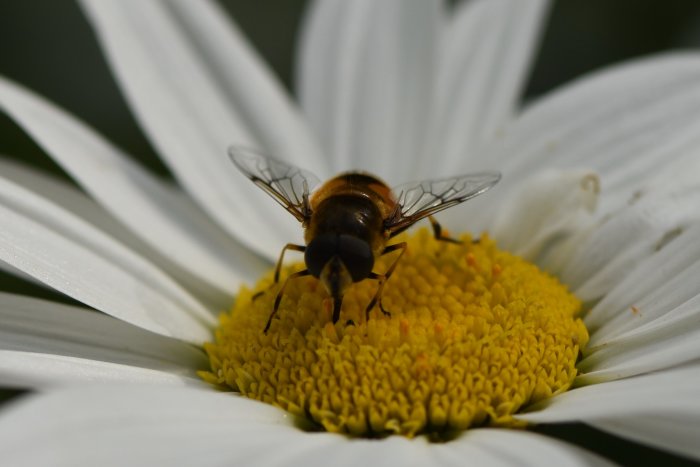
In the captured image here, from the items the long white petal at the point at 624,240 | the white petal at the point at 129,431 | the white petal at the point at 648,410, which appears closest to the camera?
the white petal at the point at 129,431

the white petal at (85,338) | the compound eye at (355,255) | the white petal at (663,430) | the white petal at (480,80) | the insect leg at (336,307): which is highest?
the white petal at (480,80)

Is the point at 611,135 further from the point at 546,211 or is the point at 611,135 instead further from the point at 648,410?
the point at 648,410

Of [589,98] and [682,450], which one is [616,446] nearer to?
[682,450]

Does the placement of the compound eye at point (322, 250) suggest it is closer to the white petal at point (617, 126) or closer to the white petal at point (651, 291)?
the white petal at point (651, 291)

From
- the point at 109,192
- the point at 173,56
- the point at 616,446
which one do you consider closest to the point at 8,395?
the point at 109,192

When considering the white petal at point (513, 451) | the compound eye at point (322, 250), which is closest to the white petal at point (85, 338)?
the compound eye at point (322, 250)

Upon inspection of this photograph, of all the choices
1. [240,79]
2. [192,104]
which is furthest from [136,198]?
[240,79]
